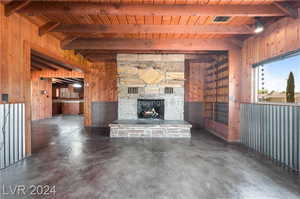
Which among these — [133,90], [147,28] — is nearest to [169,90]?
[133,90]

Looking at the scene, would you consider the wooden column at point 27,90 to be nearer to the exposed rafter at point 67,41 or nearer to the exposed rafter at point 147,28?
the exposed rafter at point 147,28

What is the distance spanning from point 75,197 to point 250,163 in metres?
3.05

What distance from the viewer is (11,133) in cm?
275

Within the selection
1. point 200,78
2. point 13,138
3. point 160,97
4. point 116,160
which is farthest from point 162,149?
point 200,78

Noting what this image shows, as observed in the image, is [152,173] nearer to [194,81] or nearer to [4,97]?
[4,97]

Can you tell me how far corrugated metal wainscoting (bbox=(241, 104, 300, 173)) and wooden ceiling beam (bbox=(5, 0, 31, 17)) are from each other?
5.12 meters

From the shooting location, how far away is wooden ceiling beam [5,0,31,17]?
2639 mm

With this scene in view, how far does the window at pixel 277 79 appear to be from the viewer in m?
2.79

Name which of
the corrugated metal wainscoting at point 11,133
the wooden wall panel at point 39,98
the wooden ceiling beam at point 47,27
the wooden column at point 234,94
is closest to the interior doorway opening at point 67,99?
the wooden wall panel at point 39,98

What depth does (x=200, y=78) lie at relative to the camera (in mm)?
6703

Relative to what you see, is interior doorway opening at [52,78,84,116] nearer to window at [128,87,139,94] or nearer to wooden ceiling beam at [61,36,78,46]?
window at [128,87,139,94]

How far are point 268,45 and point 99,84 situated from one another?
6060 mm

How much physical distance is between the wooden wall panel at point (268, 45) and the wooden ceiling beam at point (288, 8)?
0.39ft

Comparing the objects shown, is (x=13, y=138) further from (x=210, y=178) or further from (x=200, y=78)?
(x=200, y=78)
